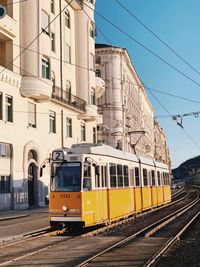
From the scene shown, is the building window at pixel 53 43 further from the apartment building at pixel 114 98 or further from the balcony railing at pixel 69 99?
the apartment building at pixel 114 98

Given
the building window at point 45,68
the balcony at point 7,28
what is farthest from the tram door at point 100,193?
the building window at point 45,68

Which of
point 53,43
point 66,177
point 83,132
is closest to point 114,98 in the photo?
point 83,132

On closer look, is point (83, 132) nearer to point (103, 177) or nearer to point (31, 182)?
point (31, 182)

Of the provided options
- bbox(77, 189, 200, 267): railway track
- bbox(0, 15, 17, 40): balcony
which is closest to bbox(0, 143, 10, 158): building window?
bbox(0, 15, 17, 40): balcony

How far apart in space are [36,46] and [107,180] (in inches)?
854

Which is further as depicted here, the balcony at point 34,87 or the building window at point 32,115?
the building window at point 32,115

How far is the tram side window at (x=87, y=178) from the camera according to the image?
18244 mm

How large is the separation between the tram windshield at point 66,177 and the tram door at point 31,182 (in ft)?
68.8

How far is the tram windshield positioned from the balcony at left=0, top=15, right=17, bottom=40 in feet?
61.2

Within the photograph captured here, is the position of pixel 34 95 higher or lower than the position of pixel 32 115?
higher

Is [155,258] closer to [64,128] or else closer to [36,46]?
[36,46]

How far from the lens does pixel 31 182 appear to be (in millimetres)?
39688

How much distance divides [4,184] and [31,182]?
5.30 metres

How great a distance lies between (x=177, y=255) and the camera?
12.1 m
